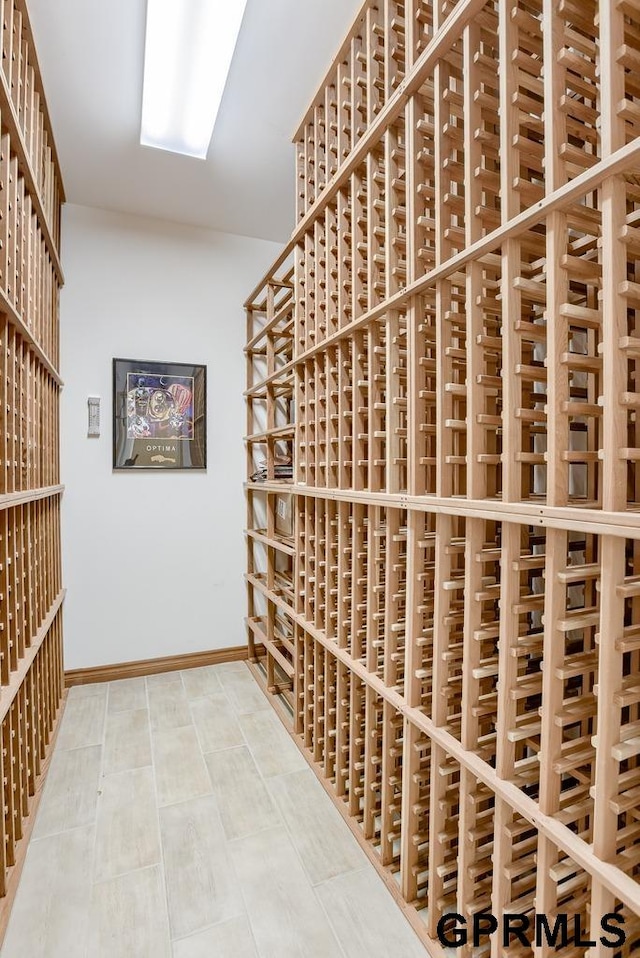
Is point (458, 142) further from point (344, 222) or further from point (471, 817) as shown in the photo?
point (471, 817)

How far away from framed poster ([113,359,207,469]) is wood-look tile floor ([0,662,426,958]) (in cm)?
148

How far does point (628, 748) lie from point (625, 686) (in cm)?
19

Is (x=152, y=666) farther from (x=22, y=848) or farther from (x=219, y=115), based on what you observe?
(x=219, y=115)

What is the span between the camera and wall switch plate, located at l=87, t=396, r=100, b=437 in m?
2.85

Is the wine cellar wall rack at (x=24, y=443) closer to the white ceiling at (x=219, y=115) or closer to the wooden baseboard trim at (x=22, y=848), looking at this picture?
the wooden baseboard trim at (x=22, y=848)

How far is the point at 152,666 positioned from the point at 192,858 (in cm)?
152

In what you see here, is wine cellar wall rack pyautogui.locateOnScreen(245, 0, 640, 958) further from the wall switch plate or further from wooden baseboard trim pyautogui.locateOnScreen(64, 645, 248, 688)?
the wall switch plate

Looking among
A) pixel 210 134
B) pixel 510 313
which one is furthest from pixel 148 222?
pixel 510 313

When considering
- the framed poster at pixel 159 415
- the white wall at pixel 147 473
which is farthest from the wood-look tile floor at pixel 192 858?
the framed poster at pixel 159 415

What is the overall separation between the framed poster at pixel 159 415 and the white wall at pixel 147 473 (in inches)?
2.3

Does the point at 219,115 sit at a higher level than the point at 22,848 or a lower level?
higher

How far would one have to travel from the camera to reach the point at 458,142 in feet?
4.02

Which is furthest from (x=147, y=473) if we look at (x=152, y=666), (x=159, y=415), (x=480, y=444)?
(x=480, y=444)

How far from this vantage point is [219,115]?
2.09m
